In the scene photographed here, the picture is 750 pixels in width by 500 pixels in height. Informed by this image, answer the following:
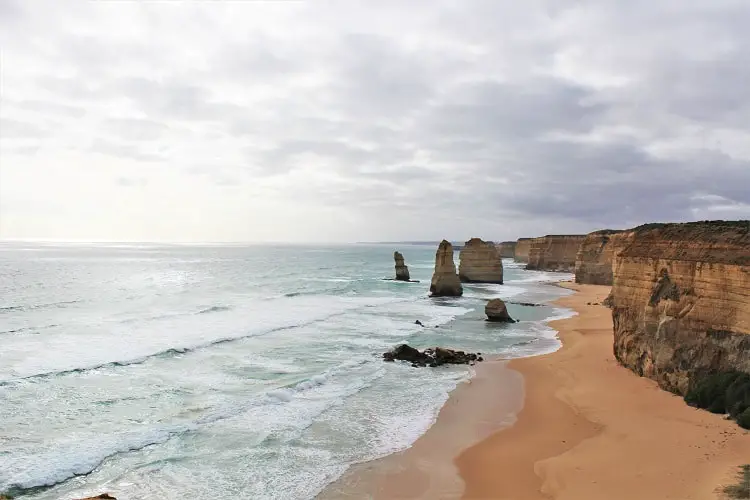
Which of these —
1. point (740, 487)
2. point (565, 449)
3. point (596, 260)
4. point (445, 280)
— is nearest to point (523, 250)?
point (596, 260)

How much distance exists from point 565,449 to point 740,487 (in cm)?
399

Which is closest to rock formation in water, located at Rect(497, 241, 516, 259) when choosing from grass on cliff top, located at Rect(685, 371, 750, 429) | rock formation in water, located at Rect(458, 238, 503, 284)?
rock formation in water, located at Rect(458, 238, 503, 284)

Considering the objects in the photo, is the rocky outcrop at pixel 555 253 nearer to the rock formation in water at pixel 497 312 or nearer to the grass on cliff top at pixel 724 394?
the rock formation in water at pixel 497 312

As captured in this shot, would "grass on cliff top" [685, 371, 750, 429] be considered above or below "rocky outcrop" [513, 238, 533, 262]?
below

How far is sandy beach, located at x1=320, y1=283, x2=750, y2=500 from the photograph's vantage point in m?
10.9

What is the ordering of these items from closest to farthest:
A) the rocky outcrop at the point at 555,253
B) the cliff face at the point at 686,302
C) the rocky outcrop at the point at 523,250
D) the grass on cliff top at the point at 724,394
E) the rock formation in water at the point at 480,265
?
the grass on cliff top at the point at 724,394 < the cliff face at the point at 686,302 < the rock formation in water at the point at 480,265 < the rocky outcrop at the point at 555,253 < the rocky outcrop at the point at 523,250

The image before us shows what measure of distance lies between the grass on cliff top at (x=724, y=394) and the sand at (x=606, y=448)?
11.7 inches

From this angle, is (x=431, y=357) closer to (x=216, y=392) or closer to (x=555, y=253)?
(x=216, y=392)

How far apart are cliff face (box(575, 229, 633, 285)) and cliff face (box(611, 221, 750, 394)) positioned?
4480 centimetres

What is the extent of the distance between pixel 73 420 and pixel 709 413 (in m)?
18.0

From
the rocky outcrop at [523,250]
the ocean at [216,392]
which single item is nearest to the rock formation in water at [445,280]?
the ocean at [216,392]

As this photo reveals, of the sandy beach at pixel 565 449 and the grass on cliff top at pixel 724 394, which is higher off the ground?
the grass on cliff top at pixel 724 394

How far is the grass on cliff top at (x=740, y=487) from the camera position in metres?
9.55

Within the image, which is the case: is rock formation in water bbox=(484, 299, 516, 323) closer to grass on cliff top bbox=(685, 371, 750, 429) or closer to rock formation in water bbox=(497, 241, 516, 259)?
grass on cliff top bbox=(685, 371, 750, 429)
